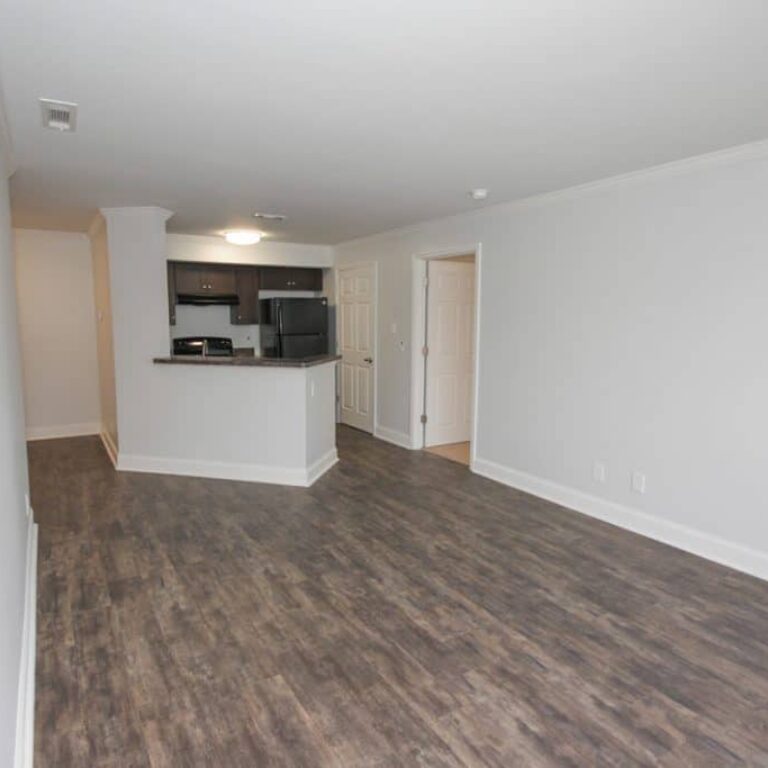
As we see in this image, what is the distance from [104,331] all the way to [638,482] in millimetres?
4958

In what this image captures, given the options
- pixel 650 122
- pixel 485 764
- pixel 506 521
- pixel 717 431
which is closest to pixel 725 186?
pixel 650 122

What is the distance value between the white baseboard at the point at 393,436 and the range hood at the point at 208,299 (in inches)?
90.5

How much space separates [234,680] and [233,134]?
8.01 ft

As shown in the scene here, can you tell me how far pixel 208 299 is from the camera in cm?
644

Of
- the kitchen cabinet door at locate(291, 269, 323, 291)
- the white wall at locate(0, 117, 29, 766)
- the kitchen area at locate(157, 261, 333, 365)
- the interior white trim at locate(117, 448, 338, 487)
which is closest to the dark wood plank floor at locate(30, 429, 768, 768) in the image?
the white wall at locate(0, 117, 29, 766)

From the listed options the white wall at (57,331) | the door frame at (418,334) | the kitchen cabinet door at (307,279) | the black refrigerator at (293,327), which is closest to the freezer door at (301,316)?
the black refrigerator at (293,327)

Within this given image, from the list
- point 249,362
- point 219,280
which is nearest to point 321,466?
point 249,362

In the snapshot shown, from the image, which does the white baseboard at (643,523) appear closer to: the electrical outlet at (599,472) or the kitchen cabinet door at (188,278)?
the electrical outlet at (599,472)

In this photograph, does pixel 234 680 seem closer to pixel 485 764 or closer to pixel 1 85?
pixel 485 764

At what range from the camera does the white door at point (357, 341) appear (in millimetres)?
6375

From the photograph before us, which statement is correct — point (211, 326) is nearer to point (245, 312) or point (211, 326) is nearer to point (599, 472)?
point (245, 312)

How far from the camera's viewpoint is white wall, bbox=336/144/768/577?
303cm

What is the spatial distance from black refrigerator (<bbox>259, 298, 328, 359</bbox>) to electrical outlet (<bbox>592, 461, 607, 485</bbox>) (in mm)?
3751

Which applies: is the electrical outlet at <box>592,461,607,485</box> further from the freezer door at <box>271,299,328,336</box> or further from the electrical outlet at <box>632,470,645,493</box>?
the freezer door at <box>271,299,328,336</box>
